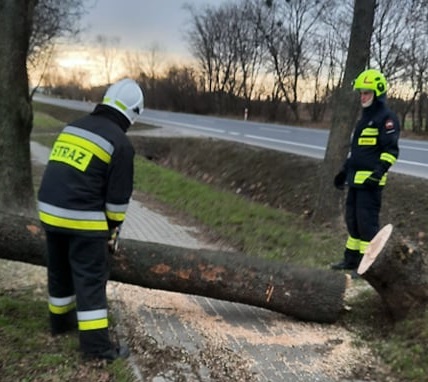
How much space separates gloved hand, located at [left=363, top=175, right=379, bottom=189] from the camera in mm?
5102

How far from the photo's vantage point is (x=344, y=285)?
4.37 m

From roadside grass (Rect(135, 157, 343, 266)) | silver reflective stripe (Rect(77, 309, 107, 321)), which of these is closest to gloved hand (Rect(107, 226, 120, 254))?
silver reflective stripe (Rect(77, 309, 107, 321))

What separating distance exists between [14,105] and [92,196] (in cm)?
342

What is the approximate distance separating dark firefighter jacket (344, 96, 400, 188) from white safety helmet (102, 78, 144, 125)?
108 inches

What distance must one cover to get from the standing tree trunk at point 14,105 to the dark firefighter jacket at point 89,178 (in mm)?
3145

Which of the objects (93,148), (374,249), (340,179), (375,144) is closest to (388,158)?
(375,144)

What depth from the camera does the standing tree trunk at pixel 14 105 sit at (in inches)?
236

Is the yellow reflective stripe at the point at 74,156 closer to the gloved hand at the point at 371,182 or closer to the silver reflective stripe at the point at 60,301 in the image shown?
the silver reflective stripe at the point at 60,301

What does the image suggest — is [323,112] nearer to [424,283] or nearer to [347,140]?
[347,140]

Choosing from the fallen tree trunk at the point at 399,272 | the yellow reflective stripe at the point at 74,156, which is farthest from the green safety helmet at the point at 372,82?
the yellow reflective stripe at the point at 74,156

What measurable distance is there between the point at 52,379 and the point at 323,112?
125ft

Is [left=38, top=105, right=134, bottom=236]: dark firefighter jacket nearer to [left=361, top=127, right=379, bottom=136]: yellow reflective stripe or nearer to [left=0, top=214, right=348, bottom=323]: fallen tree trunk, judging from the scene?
[left=0, top=214, right=348, bottom=323]: fallen tree trunk

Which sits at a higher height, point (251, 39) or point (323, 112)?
point (251, 39)

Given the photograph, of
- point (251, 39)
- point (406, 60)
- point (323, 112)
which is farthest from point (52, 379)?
point (251, 39)
